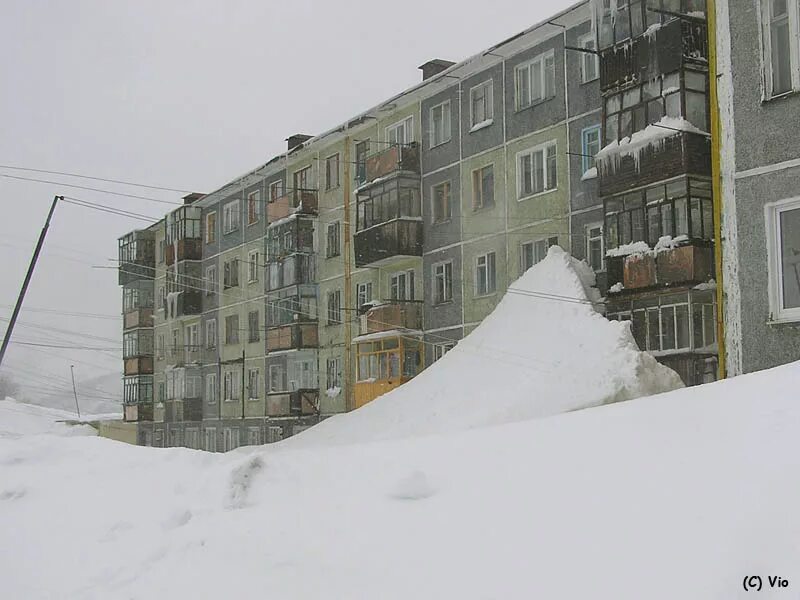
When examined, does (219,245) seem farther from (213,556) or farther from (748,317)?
(213,556)

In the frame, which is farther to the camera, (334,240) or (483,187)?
(334,240)

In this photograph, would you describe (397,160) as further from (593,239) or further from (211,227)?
(211,227)

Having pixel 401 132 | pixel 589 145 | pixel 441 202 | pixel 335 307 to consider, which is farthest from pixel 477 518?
pixel 335 307

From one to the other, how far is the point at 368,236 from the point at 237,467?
25049 millimetres

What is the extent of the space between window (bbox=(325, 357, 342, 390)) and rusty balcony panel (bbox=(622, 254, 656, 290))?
55.1ft

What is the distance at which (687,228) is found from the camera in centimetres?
2280

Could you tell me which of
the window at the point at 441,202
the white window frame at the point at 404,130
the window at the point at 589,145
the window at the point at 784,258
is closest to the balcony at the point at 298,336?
Answer: the white window frame at the point at 404,130

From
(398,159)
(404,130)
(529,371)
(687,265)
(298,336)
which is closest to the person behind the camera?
(687,265)

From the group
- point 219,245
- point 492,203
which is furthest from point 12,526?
point 219,245

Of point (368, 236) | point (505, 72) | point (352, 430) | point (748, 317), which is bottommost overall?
point (352, 430)

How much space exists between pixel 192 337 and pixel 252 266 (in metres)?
8.98

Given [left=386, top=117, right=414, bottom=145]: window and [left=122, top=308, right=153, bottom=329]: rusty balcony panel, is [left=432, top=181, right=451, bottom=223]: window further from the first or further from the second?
[left=122, top=308, right=153, bottom=329]: rusty balcony panel

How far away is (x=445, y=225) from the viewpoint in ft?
107

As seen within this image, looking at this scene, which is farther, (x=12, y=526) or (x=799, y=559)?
(x=12, y=526)
